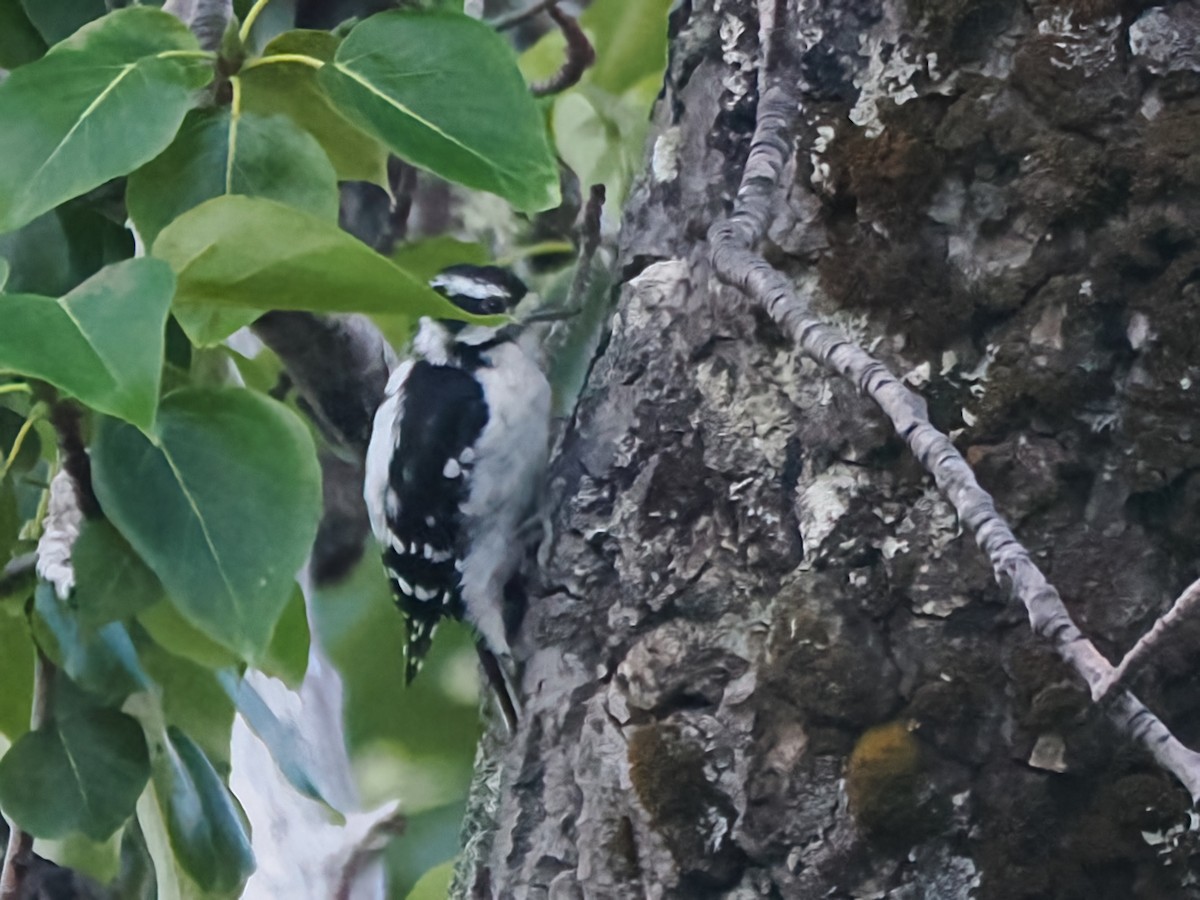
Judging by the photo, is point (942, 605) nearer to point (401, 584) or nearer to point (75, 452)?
point (75, 452)

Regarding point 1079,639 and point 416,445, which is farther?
point 416,445

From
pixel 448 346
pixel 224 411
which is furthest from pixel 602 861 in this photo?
pixel 448 346

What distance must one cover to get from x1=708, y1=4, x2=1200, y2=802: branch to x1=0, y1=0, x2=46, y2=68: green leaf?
37cm

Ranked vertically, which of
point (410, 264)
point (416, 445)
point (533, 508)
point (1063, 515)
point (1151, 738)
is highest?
point (410, 264)

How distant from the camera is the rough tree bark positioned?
1.85 feet

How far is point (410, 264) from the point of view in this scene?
1089mm

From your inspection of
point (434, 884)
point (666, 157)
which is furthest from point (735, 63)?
point (434, 884)

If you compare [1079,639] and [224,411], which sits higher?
[224,411]

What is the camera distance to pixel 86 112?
1.56ft

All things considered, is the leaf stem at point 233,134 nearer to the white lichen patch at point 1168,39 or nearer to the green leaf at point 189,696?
the green leaf at point 189,696

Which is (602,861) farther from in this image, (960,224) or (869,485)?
(960,224)

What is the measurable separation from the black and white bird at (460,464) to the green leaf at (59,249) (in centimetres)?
32

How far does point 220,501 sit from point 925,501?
0.32m

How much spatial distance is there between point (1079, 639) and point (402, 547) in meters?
0.65
